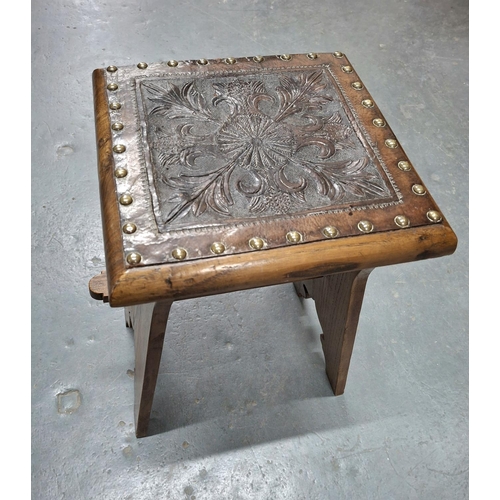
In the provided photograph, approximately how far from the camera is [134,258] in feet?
2.94

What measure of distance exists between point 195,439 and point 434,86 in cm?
171

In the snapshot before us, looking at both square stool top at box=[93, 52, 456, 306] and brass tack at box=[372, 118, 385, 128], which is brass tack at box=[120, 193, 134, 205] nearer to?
square stool top at box=[93, 52, 456, 306]

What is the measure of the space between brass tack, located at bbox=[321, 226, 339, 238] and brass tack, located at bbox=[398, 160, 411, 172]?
221 millimetres

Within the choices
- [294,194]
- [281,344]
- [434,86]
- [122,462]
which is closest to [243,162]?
[294,194]

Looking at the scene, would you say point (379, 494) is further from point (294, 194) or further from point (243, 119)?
point (243, 119)

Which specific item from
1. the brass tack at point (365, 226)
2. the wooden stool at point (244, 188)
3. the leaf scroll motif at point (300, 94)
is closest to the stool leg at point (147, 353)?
the wooden stool at point (244, 188)

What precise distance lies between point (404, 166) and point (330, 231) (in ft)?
0.79

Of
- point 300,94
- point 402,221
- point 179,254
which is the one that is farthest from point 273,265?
point 300,94

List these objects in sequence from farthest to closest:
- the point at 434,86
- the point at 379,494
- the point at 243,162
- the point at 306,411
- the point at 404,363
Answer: the point at 434,86, the point at 404,363, the point at 306,411, the point at 379,494, the point at 243,162

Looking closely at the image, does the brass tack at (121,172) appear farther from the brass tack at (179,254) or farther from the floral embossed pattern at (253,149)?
the brass tack at (179,254)

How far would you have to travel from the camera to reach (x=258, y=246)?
3.06ft

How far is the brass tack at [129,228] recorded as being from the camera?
93 centimetres

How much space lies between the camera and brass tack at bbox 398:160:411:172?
3.56 ft

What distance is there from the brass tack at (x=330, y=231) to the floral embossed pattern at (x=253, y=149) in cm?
5
